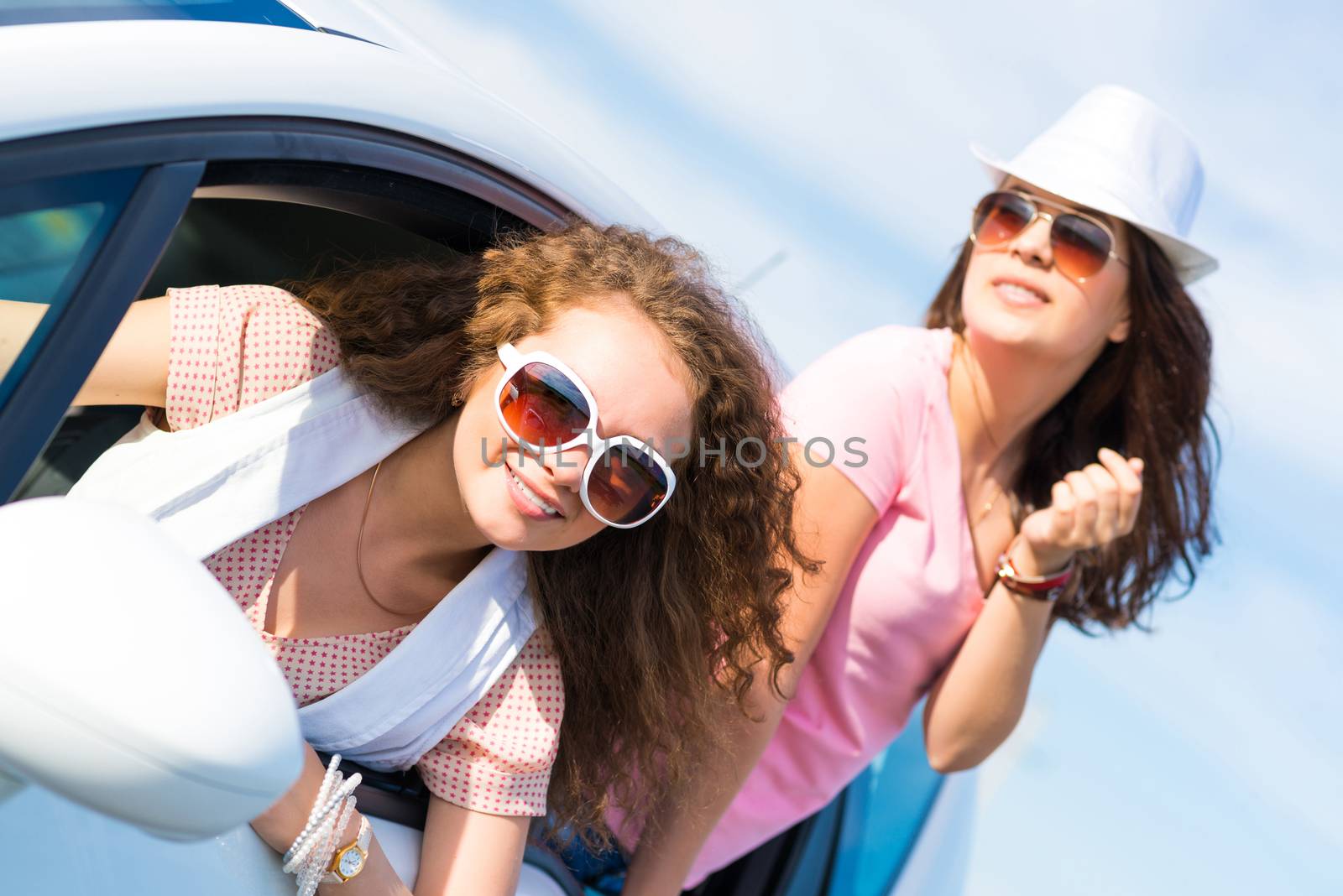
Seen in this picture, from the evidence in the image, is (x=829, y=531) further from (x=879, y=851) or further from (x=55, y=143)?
(x=55, y=143)

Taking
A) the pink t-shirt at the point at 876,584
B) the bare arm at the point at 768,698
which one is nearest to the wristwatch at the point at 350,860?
the bare arm at the point at 768,698

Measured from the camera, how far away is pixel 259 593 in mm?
1493

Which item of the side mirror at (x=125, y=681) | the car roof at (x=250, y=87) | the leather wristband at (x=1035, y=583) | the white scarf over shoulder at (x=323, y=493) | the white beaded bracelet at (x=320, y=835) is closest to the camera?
the side mirror at (x=125, y=681)

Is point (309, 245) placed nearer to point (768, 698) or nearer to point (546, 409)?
point (546, 409)

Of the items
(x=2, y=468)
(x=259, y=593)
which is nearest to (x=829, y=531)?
(x=259, y=593)

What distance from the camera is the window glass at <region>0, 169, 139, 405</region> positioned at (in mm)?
995

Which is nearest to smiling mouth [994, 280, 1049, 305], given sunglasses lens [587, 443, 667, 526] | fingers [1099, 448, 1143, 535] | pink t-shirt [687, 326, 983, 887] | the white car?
pink t-shirt [687, 326, 983, 887]

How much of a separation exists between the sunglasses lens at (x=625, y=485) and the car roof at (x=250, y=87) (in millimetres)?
445

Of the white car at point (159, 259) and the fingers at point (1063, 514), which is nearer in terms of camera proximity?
the white car at point (159, 259)

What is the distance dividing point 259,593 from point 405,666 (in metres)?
0.21

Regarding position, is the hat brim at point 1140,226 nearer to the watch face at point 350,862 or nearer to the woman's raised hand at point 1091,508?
the woman's raised hand at point 1091,508

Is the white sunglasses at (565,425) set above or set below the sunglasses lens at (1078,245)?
below

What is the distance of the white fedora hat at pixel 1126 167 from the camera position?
2211mm

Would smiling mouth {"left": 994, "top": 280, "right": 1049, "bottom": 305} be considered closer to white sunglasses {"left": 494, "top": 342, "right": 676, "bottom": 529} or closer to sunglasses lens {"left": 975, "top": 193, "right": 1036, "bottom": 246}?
sunglasses lens {"left": 975, "top": 193, "right": 1036, "bottom": 246}
